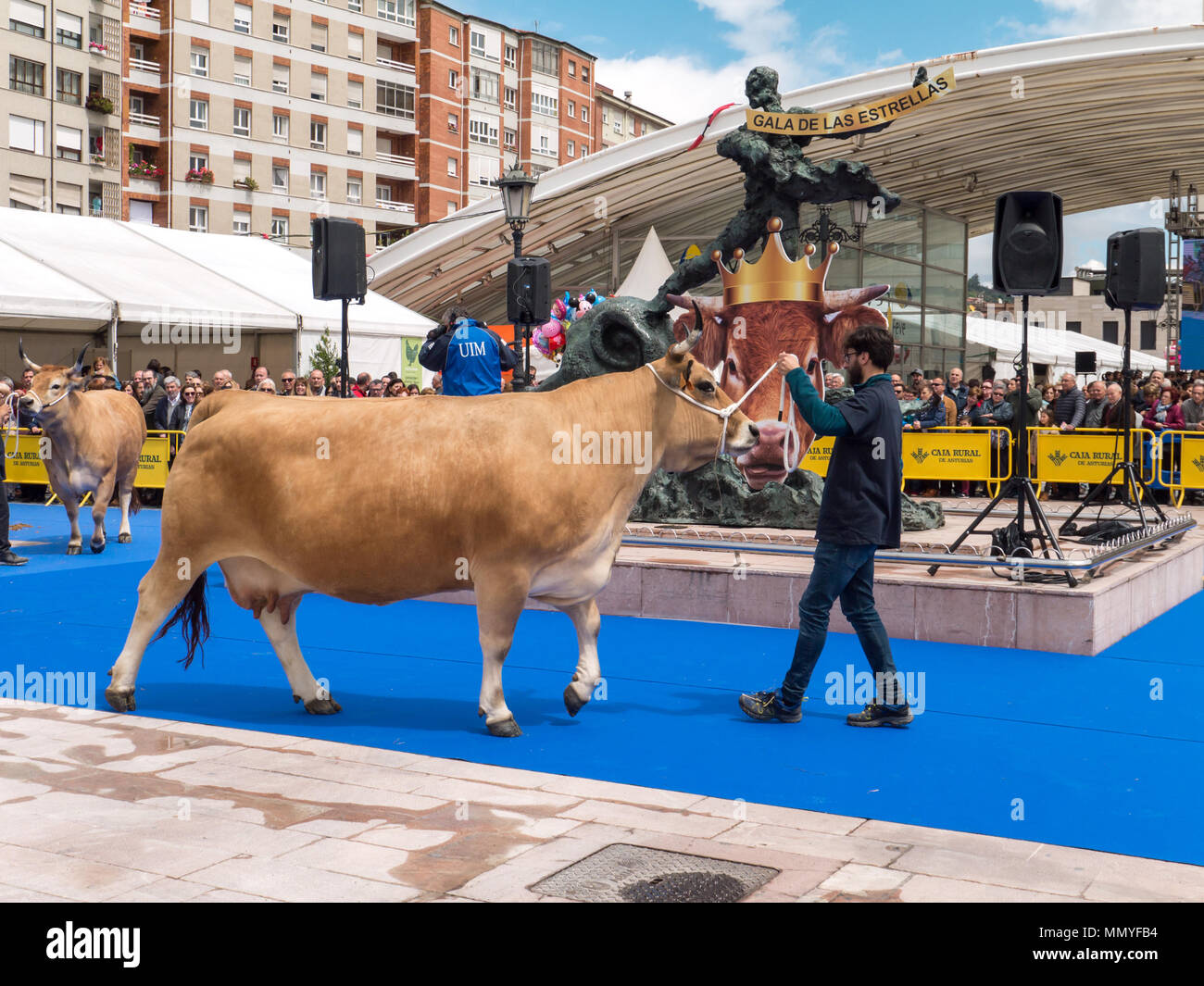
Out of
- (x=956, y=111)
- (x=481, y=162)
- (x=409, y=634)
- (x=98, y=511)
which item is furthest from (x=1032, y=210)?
(x=481, y=162)

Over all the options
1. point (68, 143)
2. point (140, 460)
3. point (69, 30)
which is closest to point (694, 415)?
point (140, 460)

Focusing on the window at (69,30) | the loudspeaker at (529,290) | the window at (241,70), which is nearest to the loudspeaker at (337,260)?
the loudspeaker at (529,290)

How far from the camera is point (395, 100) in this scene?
209ft

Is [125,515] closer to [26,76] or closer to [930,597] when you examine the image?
[930,597]

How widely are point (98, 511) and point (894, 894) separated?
11568mm

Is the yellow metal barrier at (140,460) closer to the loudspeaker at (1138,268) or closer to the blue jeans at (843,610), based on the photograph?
the loudspeaker at (1138,268)

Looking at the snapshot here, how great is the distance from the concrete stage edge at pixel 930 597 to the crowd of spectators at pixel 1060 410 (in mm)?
7303

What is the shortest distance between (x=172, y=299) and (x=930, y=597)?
717 inches

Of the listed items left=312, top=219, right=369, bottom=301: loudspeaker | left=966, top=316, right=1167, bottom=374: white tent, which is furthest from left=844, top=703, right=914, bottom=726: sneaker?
left=966, top=316, right=1167, bottom=374: white tent

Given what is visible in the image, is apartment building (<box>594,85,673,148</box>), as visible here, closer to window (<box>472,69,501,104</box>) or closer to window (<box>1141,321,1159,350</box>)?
window (<box>472,69,501,104</box>)

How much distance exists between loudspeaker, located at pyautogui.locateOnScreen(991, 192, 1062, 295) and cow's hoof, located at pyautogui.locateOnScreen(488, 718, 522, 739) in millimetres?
5171

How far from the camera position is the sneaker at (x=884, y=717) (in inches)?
256

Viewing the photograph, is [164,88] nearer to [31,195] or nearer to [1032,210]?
[31,195]

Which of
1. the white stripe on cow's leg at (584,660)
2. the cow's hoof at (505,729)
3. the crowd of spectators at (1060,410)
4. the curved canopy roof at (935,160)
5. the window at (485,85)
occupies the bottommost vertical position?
the cow's hoof at (505,729)
